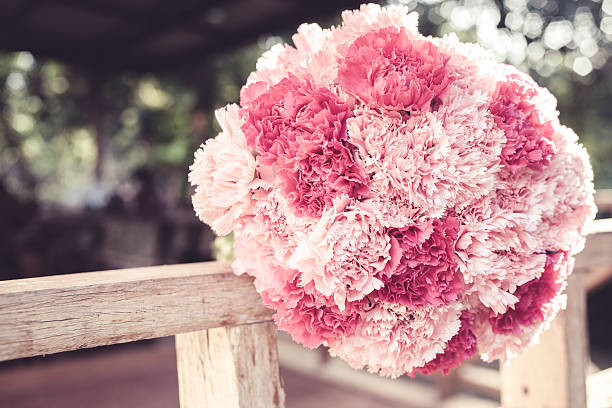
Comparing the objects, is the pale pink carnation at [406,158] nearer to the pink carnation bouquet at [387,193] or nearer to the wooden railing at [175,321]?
the pink carnation bouquet at [387,193]

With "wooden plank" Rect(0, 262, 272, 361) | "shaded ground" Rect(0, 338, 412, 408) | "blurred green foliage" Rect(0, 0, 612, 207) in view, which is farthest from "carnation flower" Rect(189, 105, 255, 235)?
"blurred green foliage" Rect(0, 0, 612, 207)

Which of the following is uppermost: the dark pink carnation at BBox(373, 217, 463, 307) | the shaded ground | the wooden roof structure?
the wooden roof structure

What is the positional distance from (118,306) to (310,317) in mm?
306

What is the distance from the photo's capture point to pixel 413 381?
3.48 metres

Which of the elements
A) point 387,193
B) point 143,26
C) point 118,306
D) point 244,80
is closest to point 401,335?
point 387,193

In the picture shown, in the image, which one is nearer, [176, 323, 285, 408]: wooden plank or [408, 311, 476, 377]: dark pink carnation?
[408, 311, 476, 377]: dark pink carnation

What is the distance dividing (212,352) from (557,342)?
3.03 ft

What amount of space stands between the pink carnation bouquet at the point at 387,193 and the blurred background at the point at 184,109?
2.25m

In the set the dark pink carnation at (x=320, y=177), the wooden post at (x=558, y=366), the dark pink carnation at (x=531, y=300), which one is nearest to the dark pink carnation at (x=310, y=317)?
the dark pink carnation at (x=320, y=177)

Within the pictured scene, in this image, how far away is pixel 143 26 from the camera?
196 inches

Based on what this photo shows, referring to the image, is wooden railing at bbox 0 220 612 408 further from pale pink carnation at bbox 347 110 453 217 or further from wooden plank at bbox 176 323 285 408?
pale pink carnation at bbox 347 110 453 217

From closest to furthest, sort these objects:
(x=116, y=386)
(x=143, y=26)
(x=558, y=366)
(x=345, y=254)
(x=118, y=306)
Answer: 1. (x=345, y=254)
2. (x=118, y=306)
3. (x=558, y=366)
4. (x=116, y=386)
5. (x=143, y=26)

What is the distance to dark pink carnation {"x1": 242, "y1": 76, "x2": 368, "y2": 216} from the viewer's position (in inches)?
29.7

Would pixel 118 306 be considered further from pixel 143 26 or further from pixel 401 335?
pixel 143 26
